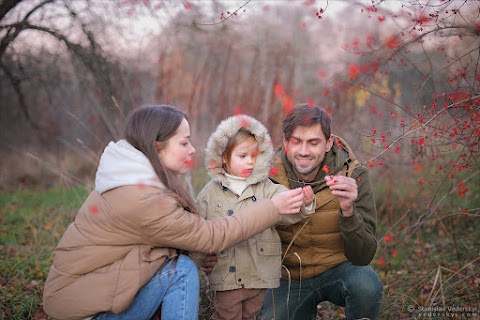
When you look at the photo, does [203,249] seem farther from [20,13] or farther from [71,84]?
[71,84]

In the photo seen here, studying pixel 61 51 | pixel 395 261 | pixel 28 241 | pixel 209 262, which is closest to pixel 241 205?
pixel 209 262

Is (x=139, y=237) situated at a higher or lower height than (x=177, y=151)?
lower

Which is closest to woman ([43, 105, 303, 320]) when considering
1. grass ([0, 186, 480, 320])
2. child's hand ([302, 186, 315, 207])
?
child's hand ([302, 186, 315, 207])

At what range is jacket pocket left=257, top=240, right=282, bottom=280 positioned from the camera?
2.83 m

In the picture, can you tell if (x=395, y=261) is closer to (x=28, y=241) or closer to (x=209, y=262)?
(x=209, y=262)

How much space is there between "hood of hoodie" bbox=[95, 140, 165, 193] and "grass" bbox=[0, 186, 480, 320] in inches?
53.9

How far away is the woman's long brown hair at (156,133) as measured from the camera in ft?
8.25

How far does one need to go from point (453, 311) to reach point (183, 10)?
167 inches

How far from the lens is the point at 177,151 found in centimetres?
262

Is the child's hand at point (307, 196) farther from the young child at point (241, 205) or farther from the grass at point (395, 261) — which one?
the grass at point (395, 261)

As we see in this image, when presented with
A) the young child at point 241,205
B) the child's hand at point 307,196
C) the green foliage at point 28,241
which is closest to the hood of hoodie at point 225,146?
the young child at point 241,205

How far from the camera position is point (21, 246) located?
4867mm

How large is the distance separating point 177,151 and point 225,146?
448 mm

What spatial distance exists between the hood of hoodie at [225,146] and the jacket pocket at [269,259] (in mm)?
404
